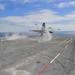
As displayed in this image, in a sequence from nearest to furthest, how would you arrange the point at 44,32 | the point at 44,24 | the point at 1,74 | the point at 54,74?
the point at 1,74, the point at 54,74, the point at 44,32, the point at 44,24

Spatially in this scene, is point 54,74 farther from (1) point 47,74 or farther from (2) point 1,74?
(2) point 1,74

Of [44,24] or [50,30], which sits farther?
[44,24]

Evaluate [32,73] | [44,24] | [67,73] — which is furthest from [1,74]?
[44,24]

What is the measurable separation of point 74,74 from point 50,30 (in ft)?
354

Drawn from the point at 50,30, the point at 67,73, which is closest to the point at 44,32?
the point at 50,30

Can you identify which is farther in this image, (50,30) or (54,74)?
(50,30)

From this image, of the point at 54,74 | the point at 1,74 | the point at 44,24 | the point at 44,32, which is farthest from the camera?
the point at 44,24

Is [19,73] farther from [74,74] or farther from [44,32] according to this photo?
[44,32]

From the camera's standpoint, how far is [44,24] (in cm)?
14175

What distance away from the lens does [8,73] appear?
16.7 m

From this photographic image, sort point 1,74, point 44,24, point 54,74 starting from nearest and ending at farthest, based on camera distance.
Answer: point 1,74 < point 54,74 < point 44,24

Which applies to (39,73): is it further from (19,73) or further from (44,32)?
(44,32)

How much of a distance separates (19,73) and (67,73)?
4203 millimetres

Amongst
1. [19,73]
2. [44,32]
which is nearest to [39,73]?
[19,73]
